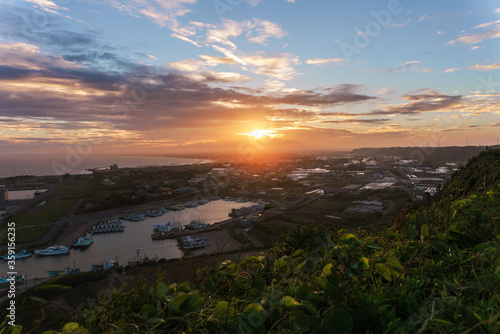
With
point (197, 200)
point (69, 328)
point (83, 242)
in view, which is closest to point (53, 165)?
point (197, 200)

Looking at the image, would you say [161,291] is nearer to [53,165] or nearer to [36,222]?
[36,222]

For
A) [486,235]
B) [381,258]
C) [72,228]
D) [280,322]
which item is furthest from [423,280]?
[72,228]

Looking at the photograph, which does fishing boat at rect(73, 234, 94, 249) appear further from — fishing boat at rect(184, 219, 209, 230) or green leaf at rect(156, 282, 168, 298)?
green leaf at rect(156, 282, 168, 298)

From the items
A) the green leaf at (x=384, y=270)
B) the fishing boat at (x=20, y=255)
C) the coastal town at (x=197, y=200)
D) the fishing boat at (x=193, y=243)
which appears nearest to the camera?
the green leaf at (x=384, y=270)

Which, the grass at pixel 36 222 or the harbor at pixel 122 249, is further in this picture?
the grass at pixel 36 222

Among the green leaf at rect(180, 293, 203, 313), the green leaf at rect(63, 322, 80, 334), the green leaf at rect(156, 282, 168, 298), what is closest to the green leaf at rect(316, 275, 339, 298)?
the green leaf at rect(180, 293, 203, 313)

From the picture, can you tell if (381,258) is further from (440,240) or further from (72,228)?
(72,228)

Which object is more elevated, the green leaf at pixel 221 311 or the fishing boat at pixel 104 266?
the green leaf at pixel 221 311

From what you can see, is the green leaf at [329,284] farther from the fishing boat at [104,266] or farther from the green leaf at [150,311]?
the fishing boat at [104,266]

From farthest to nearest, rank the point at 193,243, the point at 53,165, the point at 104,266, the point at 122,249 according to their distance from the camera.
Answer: the point at 53,165 < the point at 122,249 < the point at 193,243 < the point at 104,266

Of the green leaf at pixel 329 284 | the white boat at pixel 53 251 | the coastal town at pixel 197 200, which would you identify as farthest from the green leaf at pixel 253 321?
the white boat at pixel 53 251

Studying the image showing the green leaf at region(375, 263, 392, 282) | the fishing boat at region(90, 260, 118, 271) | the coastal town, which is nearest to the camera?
the green leaf at region(375, 263, 392, 282)

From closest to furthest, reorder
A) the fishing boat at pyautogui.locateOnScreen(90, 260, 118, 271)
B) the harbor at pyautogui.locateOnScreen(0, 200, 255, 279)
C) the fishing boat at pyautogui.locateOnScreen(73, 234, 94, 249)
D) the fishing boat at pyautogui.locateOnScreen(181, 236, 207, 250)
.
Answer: the fishing boat at pyautogui.locateOnScreen(90, 260, 118, 271), the harbor at pyautogui.locateOnScreen(0, 200, 255, 279), the fishing boat at pyautogui.locateOnScreen(181, 236, 207, 250), the fishing boat at pyautogui.locateOnScreen(73, 234, 94, 249)

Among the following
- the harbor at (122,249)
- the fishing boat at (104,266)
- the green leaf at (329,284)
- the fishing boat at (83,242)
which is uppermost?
the green leaf at (329,284)
